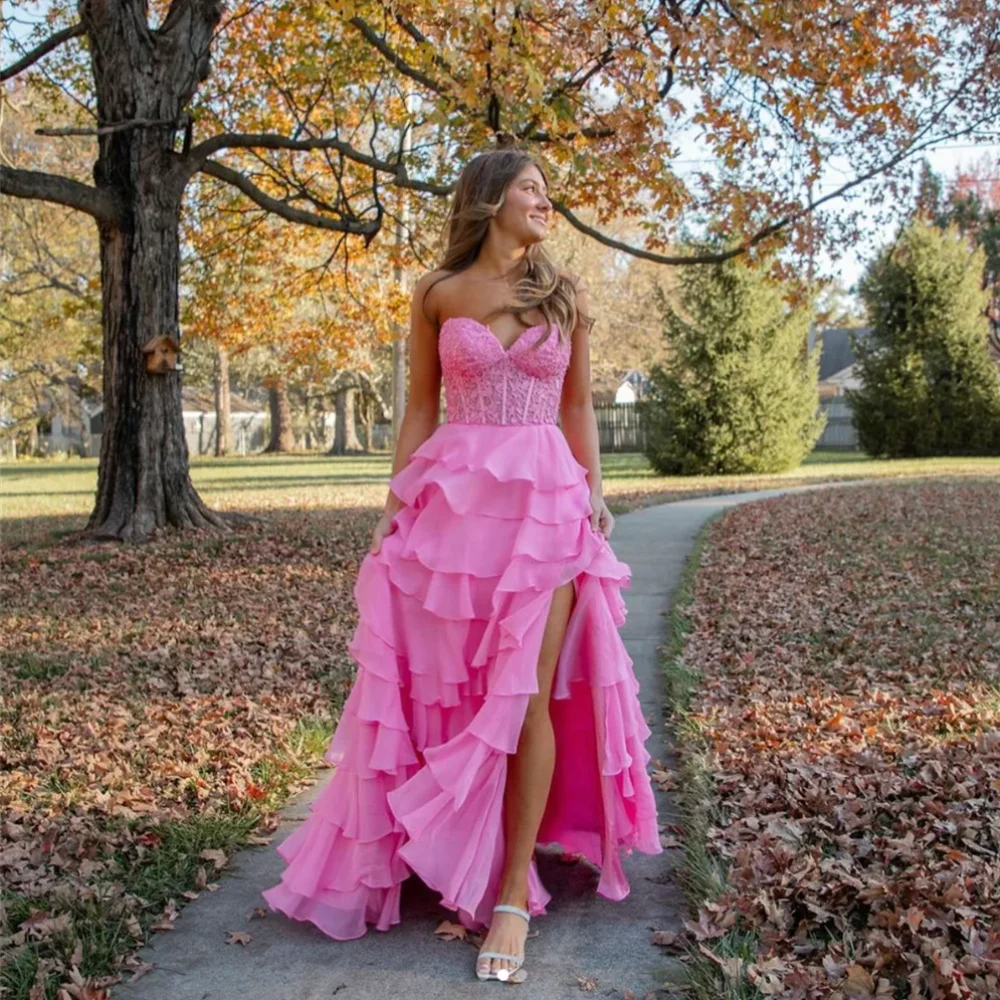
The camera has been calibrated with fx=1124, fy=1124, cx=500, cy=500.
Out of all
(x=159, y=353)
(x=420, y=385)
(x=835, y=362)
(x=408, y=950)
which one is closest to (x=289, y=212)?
(x=159, y=353)

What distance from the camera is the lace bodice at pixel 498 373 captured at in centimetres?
341

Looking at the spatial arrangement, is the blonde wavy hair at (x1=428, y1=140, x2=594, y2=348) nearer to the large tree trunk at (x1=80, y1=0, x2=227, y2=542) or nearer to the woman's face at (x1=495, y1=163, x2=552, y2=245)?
the woman's face at (x1=495, y1=163, x2=552, y2=245)

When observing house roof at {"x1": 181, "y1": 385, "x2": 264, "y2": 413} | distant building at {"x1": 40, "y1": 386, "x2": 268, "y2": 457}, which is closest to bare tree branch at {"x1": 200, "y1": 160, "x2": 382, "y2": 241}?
distant building at {"x1": 40, "y1": 386, "x2": 268, "y2": 457}

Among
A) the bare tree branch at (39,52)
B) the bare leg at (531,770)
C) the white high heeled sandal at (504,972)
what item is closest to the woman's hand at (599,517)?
the bare leg at (531,770)

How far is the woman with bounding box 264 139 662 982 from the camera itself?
329 cm

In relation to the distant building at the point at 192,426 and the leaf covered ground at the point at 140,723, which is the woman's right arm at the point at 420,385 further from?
the distant building at the point at 192,426

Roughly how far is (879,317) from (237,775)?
2787cm

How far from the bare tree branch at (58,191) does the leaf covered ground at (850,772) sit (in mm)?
6968

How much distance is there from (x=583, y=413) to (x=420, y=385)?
0.55m

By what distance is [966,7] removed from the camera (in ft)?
33.7

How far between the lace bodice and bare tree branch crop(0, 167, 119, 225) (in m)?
8.55

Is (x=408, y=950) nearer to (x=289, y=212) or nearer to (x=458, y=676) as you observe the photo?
(x=458, y=676)

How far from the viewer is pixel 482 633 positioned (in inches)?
133

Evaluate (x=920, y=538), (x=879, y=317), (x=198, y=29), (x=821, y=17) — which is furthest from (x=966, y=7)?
(x=879, y=317)
